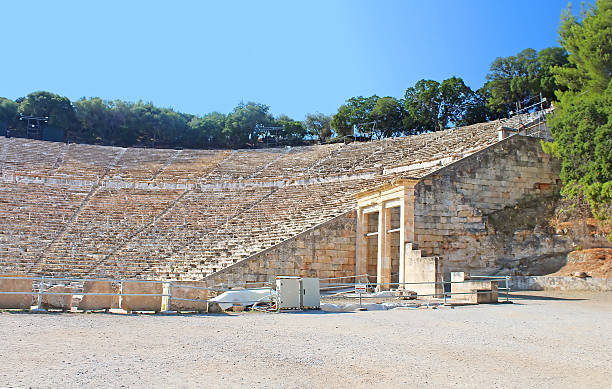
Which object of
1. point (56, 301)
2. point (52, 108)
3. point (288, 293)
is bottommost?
point (56, 301)

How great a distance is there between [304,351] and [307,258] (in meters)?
12.1

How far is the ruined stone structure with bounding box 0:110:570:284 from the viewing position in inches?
694

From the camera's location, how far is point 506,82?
43.2 metres

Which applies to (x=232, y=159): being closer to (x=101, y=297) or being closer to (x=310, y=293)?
(x=310, y=293)

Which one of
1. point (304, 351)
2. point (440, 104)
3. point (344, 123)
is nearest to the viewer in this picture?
point (304, 351)

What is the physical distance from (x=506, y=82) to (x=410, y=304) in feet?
113

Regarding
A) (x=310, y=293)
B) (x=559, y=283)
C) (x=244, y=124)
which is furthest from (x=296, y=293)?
(x=244, y=124)

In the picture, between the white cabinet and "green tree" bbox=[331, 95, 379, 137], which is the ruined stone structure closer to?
the white cabinet

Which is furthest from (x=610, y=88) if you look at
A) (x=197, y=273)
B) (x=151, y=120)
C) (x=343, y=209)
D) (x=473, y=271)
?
(x=151, y=120)

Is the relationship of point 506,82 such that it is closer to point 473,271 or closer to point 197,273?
point 473,271

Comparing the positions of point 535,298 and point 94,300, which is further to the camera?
point 535,298

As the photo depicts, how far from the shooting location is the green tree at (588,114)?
1673 cm

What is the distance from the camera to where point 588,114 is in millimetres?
17344

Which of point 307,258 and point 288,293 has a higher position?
point 307,258
